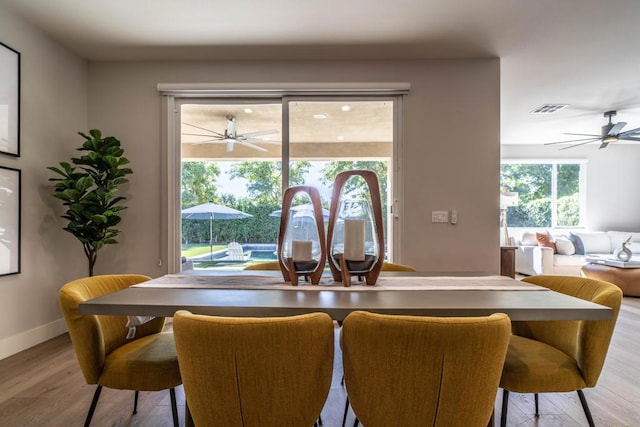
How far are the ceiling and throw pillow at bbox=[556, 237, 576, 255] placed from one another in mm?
3005

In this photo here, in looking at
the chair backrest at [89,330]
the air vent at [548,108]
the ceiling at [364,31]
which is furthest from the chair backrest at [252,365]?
the air vent at [548,108]

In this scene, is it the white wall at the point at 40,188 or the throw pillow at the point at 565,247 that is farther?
the throw pillow at the point at 565,247

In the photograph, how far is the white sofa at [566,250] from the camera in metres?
5.45

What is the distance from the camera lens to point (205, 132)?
11.1ft

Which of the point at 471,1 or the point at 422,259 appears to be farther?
the point at 422,259

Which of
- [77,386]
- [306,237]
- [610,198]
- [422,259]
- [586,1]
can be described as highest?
[586,1]

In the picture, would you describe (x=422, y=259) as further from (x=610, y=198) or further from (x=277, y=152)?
(x=610, y=198)

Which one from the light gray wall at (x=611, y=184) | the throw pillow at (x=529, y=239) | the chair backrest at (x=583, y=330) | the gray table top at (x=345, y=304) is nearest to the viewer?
the gray table top at (x=345, y=304)

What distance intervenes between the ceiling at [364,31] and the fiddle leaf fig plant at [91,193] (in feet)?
2.95

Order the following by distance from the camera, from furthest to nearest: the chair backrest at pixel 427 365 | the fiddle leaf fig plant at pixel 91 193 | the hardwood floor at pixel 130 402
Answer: the fiddle leaf fig plant at pixel 91 193
the hardwood floor at pixel 130 402
the chair backrest at pixel 427 365

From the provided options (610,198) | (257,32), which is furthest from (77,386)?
(610,198)

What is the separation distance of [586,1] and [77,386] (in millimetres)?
4249

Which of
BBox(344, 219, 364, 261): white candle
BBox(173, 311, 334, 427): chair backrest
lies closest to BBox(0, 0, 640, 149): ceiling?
BBox(344, 219, 364, 261): white candle

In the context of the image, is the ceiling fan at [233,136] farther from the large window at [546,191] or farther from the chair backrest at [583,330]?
the large window at [546,191]
